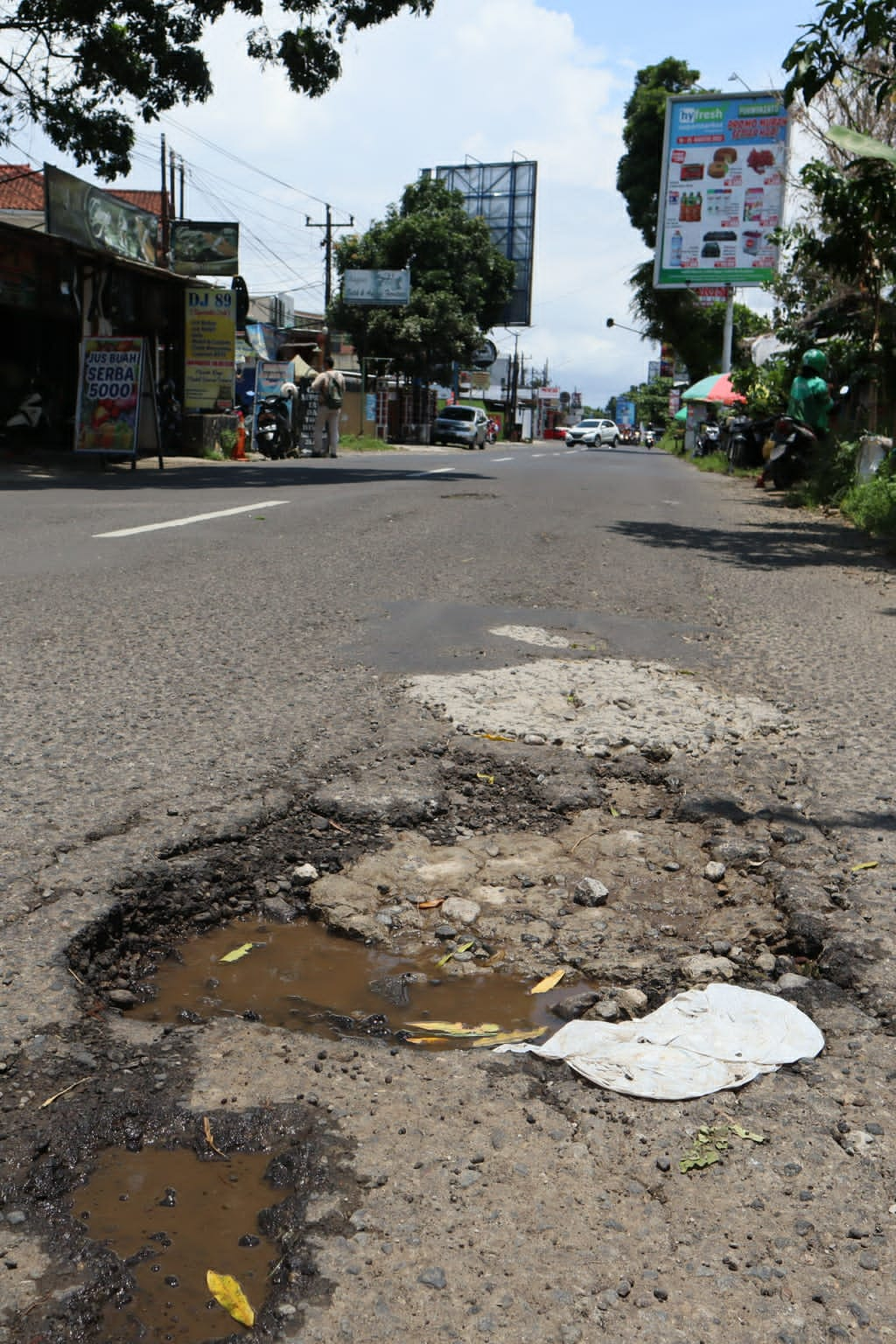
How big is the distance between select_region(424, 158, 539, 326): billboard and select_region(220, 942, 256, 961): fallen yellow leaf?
58961mm

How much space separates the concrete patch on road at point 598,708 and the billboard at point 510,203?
187ft

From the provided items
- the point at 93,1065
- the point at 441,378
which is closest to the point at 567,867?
the point at 93,1065

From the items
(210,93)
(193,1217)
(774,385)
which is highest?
(210,93)

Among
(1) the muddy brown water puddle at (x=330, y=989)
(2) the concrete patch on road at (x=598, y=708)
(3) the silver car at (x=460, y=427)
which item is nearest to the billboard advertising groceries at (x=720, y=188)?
(3) the silver car at (x=460, y=427)

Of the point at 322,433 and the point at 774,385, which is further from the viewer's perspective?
the point at 322,433

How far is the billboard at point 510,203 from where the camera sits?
194 feet

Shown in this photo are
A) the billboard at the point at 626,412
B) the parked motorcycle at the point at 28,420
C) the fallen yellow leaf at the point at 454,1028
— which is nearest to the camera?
the fallen yellow leaf at the point at 454,1028

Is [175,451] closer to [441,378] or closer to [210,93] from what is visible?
[210,93]

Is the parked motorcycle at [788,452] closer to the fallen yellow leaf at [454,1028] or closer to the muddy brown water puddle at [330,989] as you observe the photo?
the muddy brown water puddle at [330,989]

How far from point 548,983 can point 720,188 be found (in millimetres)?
31849

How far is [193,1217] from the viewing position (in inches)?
59.9

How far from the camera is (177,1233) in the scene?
1.49 m

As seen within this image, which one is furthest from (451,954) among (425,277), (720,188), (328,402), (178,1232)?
(425,277)

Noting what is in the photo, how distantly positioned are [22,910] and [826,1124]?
1.50m
